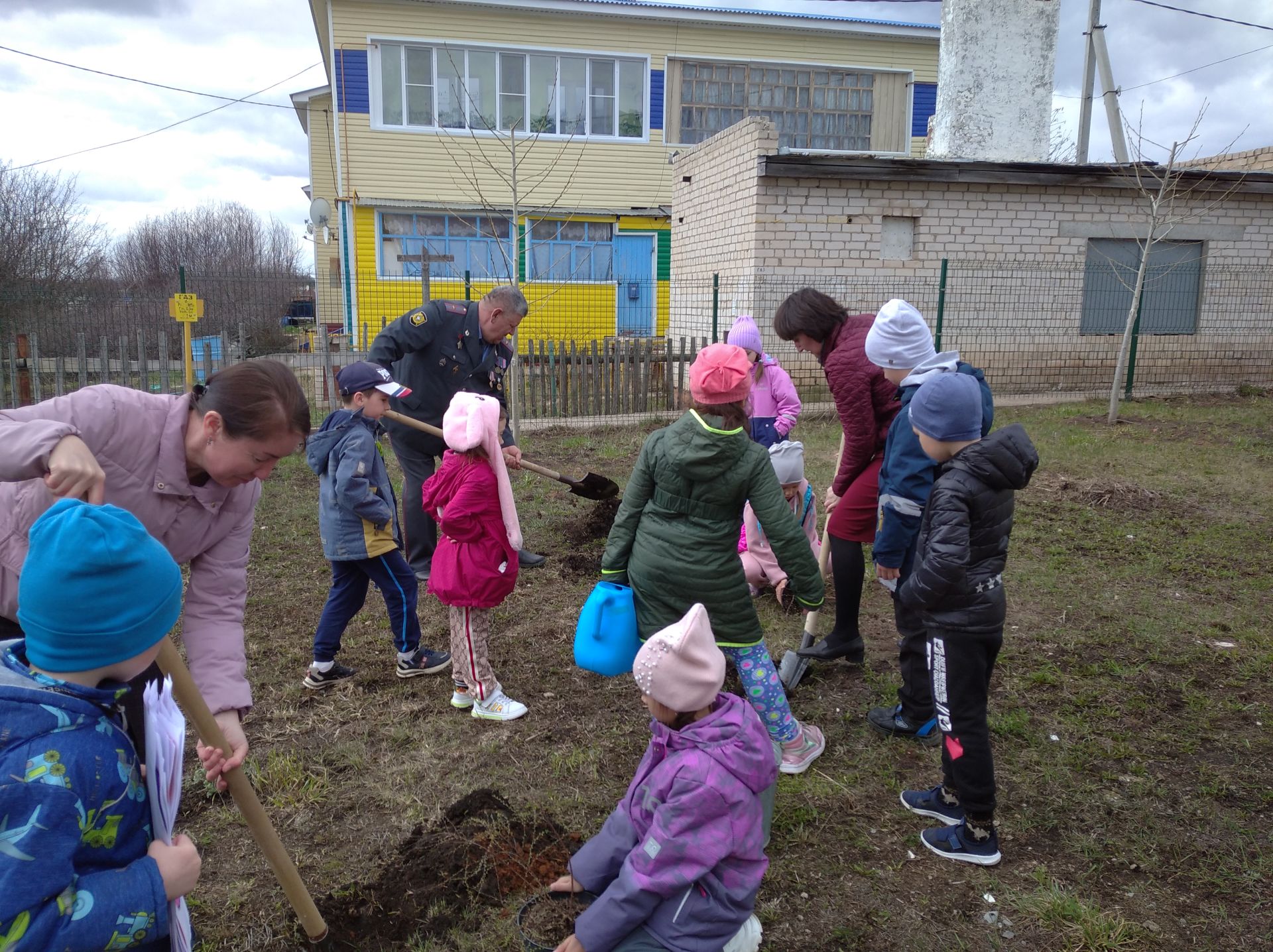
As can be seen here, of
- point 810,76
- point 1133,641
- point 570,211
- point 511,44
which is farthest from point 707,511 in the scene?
point 810,76

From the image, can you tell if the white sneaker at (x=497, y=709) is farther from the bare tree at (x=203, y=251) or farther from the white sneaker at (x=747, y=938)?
the bare tree at (x=203, y=251)

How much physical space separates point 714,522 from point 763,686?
635 mm

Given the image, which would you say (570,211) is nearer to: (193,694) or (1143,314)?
(1143,314)

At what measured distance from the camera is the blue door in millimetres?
19594

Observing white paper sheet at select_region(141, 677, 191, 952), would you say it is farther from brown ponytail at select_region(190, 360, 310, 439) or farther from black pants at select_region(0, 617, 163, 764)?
brown ponytail at select_region(190, 360, 310, 439)

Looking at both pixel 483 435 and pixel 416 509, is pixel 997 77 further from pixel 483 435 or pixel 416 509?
pixel 483 435

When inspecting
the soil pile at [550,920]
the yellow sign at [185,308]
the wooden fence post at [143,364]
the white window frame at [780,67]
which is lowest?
the soil pile at [550,920]

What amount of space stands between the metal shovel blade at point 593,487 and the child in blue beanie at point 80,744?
4.71m

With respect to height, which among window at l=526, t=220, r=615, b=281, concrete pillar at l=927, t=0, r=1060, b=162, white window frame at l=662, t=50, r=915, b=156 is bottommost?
window at l=526, t=220, r=615, b=281

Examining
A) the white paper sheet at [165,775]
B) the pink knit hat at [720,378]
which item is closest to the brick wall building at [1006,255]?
the pink knit hat at [720,378]

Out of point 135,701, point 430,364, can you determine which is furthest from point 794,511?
point 135,701

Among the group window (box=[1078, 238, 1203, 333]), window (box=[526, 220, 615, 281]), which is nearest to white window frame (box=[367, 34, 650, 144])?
window (box=[526, 220, 615, 281])

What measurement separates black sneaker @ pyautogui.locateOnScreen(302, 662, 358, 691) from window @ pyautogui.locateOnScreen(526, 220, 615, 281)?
15.7 m

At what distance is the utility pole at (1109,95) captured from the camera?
17.0 m
